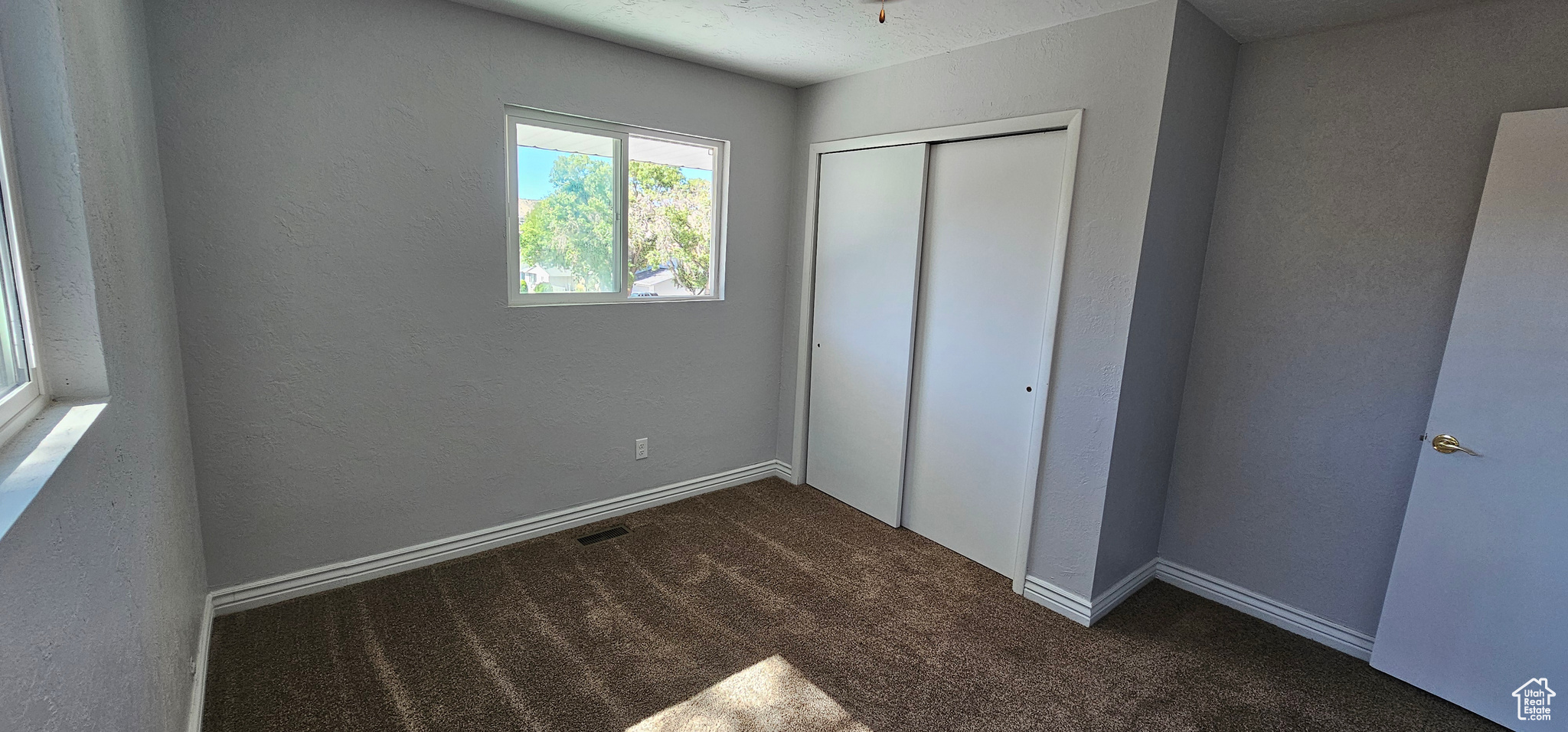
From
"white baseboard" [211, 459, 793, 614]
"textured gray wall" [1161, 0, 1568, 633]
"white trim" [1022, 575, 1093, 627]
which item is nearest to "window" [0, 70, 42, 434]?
"white baseboard" [211, 459, 793, 614]

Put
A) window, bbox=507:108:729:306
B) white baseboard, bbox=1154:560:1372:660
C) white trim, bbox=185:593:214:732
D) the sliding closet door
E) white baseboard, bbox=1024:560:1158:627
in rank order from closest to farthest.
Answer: white trim, bbox=185:593:214:732
white baseboard, bbox=1154:560:1372:660
white baseboard, bbox=1024:560:1158:627
window, bbox=507:108:729:306
the sliding closet door

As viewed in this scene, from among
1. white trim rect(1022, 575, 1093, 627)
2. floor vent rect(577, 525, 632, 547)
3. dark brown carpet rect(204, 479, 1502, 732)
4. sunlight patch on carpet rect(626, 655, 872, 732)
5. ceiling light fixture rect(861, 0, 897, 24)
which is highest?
ceiling light fixture rect(861, 0, 897, 24)

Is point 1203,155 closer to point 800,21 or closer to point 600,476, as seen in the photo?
point 800,21

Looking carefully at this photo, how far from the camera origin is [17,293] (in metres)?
1.06

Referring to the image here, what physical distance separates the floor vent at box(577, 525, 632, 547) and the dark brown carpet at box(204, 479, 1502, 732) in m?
0.12

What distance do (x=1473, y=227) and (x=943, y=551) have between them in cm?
227

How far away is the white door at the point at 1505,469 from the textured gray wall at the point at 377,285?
3.03 meters

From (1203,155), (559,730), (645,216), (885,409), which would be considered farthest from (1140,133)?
(559,730)

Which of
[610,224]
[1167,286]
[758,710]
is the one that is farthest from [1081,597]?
[610,224]

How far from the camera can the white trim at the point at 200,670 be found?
5.82ft

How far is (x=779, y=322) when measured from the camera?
3883 millimetres

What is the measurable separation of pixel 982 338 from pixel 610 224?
6.06ft

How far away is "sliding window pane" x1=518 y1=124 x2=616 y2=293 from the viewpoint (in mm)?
2893

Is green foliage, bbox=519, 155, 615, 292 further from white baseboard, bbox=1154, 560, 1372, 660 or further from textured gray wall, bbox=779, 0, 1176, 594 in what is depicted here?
white baseboard, bbox=1154, 560, 1372, 660
